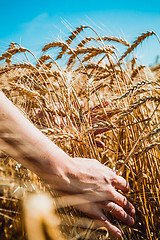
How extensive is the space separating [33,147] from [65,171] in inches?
5.0

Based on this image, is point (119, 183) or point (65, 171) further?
point (119, 183)

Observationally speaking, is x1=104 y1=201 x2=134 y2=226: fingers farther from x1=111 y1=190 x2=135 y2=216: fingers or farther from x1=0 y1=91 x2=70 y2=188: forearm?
x1=0 y1=91 x2=70 y2=188: forearm

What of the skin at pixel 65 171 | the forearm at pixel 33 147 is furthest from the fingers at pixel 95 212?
the forearm at pixel 33 147

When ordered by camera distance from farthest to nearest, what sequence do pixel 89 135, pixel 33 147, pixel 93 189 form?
pixel 89 135
pixel 93 189
pixel 33 147

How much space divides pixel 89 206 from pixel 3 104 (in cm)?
42

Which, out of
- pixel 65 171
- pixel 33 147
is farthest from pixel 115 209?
pixel 33 147

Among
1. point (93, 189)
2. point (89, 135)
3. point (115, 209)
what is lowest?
point (115, 209)

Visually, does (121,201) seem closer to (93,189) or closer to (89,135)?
(93,189)

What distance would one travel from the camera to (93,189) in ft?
1.88

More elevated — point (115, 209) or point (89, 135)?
point (89, 135)

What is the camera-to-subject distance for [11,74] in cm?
119

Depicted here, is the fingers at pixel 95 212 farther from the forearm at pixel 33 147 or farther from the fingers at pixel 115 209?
the forearm at pixel 33 147

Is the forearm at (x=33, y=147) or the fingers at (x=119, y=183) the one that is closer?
the forearm at (x=33, y=147)

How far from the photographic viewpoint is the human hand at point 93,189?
0.54 m
